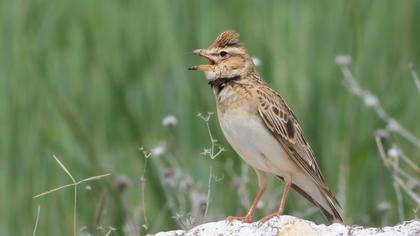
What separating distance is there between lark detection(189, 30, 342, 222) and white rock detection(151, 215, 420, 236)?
827 mm

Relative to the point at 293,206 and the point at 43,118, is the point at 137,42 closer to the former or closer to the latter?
the point at 43,118

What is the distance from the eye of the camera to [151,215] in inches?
249

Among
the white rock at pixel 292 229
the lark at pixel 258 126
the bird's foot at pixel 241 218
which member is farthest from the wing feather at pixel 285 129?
the white rock at pixel 292 229

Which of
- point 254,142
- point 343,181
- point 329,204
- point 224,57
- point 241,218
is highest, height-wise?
→ point 224,57

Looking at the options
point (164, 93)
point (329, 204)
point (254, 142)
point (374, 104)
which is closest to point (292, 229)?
point (254, 142)

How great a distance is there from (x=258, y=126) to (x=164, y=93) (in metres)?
1.82

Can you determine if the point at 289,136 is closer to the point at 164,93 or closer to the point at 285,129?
the point at 285,129

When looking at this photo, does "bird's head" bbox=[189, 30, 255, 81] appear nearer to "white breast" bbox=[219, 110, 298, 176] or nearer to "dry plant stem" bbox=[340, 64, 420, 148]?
"white breast" bbox=[219, 110, 298, 176]

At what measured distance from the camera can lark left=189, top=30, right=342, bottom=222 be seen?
475 cm

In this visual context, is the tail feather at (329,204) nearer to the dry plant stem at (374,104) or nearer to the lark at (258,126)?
the lark at (258,126)

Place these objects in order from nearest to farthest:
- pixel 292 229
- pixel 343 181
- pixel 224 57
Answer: pixel 292 229 → pixel 224 57 → pixel 343 181

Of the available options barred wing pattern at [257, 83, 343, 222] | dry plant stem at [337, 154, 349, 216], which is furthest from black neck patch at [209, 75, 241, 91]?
dry plant stem at [337, 154, 349, 216]

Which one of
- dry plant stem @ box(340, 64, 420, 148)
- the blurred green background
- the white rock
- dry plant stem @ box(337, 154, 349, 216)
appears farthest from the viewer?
the blurred green background

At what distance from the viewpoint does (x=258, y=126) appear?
482 centimetres
